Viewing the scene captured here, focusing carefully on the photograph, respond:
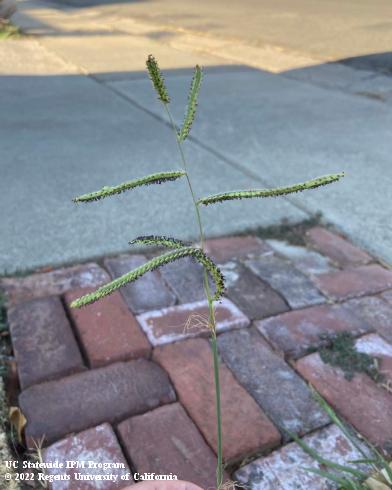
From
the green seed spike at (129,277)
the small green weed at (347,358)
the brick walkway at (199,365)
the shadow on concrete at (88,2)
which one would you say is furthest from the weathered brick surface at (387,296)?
the shadow on concrete at (88,2)

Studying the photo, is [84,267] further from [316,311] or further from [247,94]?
[247,94]

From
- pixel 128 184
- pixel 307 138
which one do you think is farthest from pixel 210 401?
pixel 307 138

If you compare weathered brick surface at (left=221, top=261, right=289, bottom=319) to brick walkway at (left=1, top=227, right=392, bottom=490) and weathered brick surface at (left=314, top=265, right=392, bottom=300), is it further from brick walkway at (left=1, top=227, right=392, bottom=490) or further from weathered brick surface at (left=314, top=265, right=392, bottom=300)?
weathered brick surface at (left=314, top=265, right=392, bottom=300)

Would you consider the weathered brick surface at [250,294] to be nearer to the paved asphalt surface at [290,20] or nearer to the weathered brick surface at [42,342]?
the weathered brick surface at [42,342]

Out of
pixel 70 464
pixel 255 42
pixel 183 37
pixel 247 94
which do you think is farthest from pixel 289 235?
pixel 183 37

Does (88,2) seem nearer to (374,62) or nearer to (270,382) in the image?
(374,62)

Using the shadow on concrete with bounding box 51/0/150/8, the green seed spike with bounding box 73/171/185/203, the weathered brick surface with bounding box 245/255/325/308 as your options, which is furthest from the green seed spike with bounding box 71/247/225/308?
the shadow on concrete with bounding box 51/0/150/8
